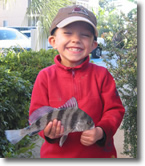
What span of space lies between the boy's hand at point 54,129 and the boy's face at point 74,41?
32 centimetres

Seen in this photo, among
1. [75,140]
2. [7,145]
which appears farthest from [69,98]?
[7,145]

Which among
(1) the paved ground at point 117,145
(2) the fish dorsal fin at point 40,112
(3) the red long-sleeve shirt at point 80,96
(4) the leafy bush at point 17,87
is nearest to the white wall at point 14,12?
(4) the leafy bush at point 17,87

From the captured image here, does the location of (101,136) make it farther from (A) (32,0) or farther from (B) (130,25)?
(A) (32,0)

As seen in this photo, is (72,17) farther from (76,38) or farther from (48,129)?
(48,129)

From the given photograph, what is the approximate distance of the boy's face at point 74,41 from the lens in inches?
51.5

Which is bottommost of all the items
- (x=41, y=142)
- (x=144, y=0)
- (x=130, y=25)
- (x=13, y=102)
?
(x=41, y=142)

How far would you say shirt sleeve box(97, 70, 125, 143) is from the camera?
1289 mm

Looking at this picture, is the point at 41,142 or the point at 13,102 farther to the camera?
the point at 13,102

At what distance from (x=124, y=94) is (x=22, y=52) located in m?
0.81

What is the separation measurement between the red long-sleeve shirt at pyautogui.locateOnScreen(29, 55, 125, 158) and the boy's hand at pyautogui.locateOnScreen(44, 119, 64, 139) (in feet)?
0.34

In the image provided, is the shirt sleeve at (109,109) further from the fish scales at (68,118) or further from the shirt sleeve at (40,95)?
the shirt sleeve at (40,95)

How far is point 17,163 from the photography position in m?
1.58

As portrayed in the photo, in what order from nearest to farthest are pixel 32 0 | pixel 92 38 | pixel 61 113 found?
pixel 61 113
pixel 92 38
pixel 32 0

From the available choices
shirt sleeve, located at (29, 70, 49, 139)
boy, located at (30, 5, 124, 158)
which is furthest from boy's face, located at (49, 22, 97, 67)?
shirt sleeve, located at (29, 70, 49, 139)
